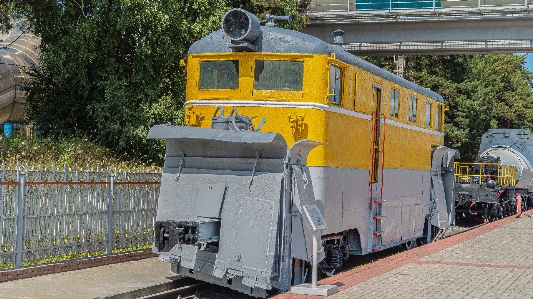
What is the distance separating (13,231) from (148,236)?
345cm

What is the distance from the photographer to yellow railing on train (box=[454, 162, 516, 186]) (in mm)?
26719

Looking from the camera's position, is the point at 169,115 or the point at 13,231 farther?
the point at 169,115

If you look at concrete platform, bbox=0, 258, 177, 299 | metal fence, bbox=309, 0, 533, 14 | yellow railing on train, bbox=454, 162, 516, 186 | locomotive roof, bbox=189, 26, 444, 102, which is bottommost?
concrete platform, bbox=0, 258, 177, 299

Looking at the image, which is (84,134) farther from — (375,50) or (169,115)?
(375,50)

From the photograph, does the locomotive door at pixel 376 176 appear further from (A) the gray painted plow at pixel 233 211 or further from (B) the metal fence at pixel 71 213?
(B) the metal fence at pixel 71 213

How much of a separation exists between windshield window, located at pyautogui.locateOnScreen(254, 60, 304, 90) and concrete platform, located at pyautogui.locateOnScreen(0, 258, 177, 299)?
3.39 meters

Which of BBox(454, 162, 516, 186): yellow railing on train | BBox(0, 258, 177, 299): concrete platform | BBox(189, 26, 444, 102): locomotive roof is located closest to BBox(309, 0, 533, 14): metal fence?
BBox(454, 162, 516, 186): yellow railing on train

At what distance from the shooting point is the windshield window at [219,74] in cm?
1120

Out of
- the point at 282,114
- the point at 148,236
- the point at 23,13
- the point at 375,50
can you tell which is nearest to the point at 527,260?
the point at 282,114

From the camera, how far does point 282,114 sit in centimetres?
1085

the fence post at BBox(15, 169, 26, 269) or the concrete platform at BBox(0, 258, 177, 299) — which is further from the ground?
the fence post at BBox(15, 169, 26, 269)

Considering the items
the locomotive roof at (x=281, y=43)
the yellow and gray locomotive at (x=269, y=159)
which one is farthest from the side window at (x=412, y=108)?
the locomotive roof at (x=281, y=43)

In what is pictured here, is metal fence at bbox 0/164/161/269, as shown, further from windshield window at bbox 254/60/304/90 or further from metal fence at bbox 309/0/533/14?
metal fence at bbox 309/0/533/14

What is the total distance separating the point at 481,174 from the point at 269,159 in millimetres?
18856
